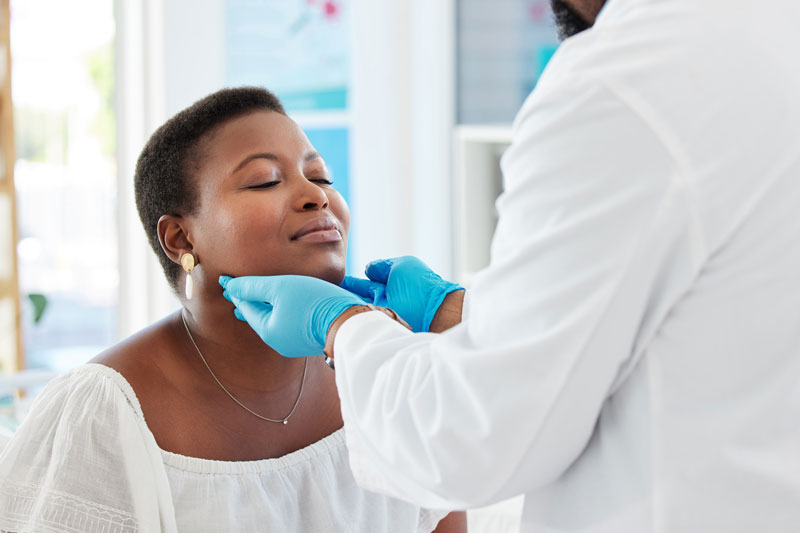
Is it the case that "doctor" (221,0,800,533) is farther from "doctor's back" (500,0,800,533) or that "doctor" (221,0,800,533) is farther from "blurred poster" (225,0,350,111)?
"blurred poster" (225,0,350,111)

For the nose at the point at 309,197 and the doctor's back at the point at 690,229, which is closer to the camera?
the doctor's back at the point at 690,229

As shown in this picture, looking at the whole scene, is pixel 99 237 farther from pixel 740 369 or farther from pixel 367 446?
pixel 740 369

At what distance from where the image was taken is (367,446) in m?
0.87

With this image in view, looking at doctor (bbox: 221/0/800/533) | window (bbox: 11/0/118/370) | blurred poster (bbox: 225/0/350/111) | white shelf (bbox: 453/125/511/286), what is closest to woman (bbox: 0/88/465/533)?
doctor (bbox: 221/0/800/533)

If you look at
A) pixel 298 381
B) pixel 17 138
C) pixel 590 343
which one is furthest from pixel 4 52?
pixel 590 343

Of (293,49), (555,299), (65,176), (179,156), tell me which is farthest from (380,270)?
(293,49)

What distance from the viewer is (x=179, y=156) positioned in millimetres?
1332

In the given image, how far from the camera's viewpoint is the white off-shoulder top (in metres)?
1.09

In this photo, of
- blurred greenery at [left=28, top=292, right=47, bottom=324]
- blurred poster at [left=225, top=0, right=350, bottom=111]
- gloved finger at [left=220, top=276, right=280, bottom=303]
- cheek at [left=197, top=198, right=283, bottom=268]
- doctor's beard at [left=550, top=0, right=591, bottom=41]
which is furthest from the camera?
blurred poster at [left=225, top=0, right=350, bottom=111]

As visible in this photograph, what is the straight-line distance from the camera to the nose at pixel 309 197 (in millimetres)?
1281

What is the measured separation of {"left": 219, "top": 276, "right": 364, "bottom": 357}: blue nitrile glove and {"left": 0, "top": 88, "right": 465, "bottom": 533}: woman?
3.6 inches

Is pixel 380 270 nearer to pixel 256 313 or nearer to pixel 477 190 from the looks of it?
pixel 256 313

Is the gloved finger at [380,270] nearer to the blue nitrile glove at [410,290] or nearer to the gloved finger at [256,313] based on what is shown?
the blue nitrile glove at [410,290]

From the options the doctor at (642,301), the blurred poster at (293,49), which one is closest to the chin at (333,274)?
the doctor at (642,301)
